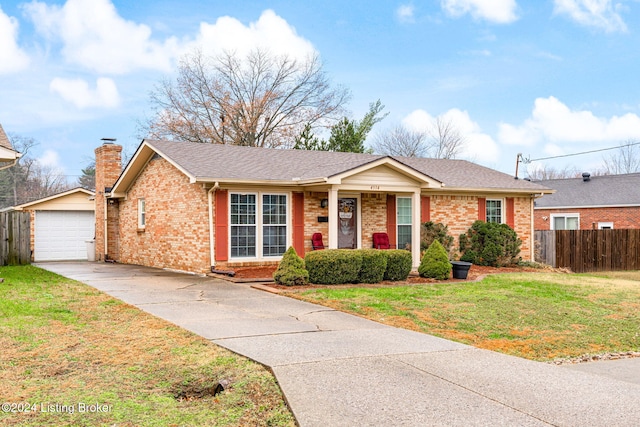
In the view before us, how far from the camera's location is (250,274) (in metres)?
14.5

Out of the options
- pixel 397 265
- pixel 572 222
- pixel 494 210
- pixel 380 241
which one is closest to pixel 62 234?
pixel 380 241

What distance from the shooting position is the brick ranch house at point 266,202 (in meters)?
15.1

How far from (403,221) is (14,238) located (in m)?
12.2

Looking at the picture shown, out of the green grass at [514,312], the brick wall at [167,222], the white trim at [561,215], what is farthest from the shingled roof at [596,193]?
the brick wall at [167,222]

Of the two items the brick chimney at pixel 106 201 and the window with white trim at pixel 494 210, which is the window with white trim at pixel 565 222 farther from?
the brick chimney at pixel 106 201

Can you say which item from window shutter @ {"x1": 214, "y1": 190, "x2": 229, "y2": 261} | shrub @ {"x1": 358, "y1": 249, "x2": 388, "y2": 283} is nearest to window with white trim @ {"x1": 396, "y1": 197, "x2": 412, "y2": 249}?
shrub @ {"x1": 358, "y1": 249, "x2": 388, "y2": 283}

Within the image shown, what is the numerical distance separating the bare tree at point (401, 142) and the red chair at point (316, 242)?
29371 millimetres

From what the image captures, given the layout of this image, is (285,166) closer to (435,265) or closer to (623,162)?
(435,265)

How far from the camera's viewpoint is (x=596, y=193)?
94.2ft

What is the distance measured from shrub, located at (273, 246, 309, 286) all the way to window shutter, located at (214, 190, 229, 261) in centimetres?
274

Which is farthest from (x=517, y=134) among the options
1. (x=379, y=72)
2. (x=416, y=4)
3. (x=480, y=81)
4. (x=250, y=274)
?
(x=250, y=274)

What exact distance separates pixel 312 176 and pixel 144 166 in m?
6.54

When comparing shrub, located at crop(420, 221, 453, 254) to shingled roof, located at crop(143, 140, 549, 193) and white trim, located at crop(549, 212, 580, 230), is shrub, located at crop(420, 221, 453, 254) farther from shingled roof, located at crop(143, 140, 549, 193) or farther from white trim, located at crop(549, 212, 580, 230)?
white trim, located at crop(549, 212, 580, 230)

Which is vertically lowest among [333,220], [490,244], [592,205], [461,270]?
[461,270]
